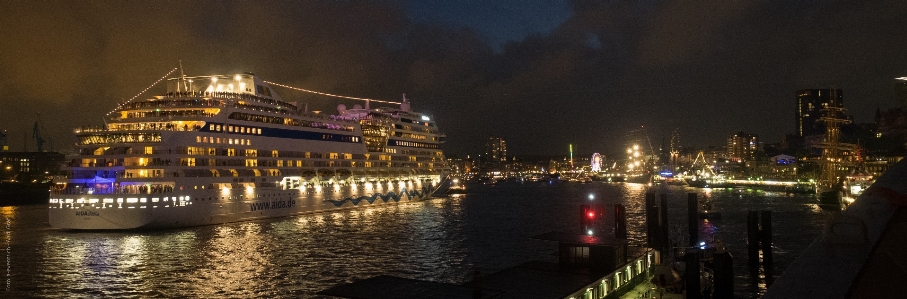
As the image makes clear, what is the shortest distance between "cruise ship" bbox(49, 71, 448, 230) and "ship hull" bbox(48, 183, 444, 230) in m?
0.07

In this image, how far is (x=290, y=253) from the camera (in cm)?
3866

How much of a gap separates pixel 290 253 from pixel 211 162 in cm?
1881

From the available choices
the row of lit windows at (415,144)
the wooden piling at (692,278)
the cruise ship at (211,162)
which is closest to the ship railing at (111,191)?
the cruise ship at (211,162)

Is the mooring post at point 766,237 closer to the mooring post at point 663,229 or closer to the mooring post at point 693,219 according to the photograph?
the mooring post at point 663,229

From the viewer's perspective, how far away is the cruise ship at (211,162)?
4791cm

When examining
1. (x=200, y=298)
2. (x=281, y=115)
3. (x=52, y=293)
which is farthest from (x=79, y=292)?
(x=281, y=115)

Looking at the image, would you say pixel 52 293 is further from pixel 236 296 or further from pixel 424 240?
pixel 424 240

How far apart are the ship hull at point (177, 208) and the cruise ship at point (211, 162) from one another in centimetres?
7

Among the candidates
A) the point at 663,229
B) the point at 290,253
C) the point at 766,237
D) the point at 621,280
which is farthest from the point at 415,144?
the point at 621,280

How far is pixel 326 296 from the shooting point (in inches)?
666

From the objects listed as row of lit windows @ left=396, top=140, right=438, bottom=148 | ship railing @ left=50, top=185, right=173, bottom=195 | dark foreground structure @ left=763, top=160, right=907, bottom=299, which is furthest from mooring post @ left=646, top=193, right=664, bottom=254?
row of lit windows @ left=396, top=140, right=438, bottom=148

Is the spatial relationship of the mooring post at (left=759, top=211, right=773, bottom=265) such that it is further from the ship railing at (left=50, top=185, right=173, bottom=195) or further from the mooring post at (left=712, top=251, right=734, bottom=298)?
the ship railing at (left=50, top=185, right=173, bottom=195)

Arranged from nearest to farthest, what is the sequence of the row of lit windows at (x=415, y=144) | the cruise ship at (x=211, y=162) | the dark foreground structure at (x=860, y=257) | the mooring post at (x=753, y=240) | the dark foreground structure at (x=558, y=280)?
the dark foreground structure at (x=860, y=257) < the dark foreground structure at (x=558, y=280) < the mooring post at (x=753, y=240) < the cruise ship at (x=211, y=162) < the row of lit windows at (x=415, y=144)

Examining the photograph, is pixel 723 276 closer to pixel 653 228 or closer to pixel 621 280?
pixel 621 280
